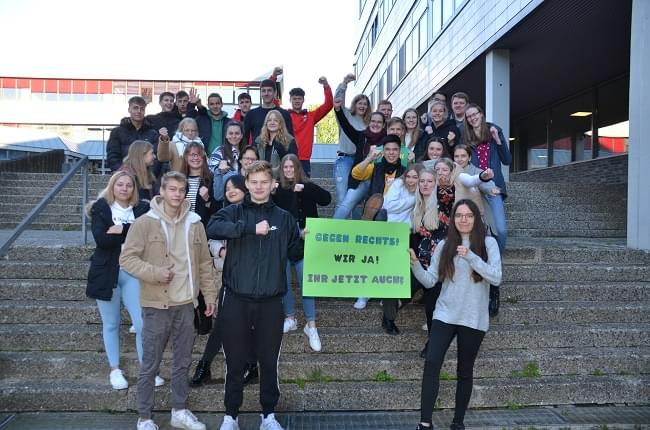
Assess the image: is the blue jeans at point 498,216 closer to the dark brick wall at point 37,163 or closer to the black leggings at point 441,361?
the black leggings at point 441,361

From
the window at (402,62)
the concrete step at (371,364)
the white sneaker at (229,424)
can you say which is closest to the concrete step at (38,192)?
the concrete step at (371,364)

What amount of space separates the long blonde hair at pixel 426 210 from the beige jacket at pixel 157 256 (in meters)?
2.03

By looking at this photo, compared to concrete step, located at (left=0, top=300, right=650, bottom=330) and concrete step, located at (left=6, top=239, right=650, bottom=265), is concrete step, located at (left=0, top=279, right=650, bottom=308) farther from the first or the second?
concrete step, located at (left=6, top=239, right=650, bottom=265)

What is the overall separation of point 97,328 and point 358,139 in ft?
13.0

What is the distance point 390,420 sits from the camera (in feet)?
14.5

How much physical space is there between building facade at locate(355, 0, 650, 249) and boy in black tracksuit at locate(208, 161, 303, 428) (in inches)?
221

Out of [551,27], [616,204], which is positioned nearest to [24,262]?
[616,204]

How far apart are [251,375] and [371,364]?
1148 millimetres

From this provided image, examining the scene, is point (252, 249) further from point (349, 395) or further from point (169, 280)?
point (349, 395)

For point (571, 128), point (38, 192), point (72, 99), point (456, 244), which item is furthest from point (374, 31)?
point (456, 244)

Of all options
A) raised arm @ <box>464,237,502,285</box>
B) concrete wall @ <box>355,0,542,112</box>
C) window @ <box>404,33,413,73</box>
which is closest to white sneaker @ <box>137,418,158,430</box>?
raised arm @ <box>464,237,502,285</box>

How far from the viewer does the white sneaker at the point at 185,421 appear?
4.09m

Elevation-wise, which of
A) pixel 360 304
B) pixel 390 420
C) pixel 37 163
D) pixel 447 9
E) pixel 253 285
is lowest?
pixel 390 420

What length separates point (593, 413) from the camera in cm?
452
